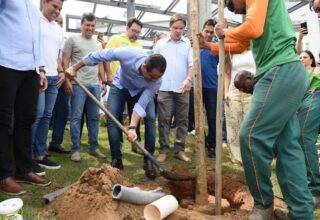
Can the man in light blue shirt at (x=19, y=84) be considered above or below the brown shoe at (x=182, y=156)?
above

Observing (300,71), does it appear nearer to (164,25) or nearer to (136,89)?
(136,89)

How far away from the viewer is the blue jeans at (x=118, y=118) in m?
3.93

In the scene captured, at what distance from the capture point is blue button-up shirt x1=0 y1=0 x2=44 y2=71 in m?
2.88

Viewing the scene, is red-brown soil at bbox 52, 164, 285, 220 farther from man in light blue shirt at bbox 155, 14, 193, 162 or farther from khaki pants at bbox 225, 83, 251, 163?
man in light blue shirt at bbox 155, 14, 193, 162

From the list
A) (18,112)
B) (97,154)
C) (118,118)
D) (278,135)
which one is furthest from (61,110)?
(278,135)

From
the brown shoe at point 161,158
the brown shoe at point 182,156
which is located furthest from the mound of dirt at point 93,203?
the brown shoe at point 182,156

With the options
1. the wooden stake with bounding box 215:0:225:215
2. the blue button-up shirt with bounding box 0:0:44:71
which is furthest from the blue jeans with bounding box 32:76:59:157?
the wooden stake with bounding box 215:0:225:215

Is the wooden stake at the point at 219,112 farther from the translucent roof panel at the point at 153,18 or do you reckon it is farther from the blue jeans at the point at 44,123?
the translucent roof panel at the point at 153,18

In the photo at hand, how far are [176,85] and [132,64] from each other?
1.10m

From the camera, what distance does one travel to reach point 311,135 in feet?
10.2

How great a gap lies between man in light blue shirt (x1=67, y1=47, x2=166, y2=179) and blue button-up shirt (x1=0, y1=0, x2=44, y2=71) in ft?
2.48

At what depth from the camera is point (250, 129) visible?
2.48 meters

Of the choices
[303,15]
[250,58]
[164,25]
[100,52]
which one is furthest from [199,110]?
[164,25]

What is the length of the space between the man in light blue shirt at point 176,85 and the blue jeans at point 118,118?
0.56 metres
